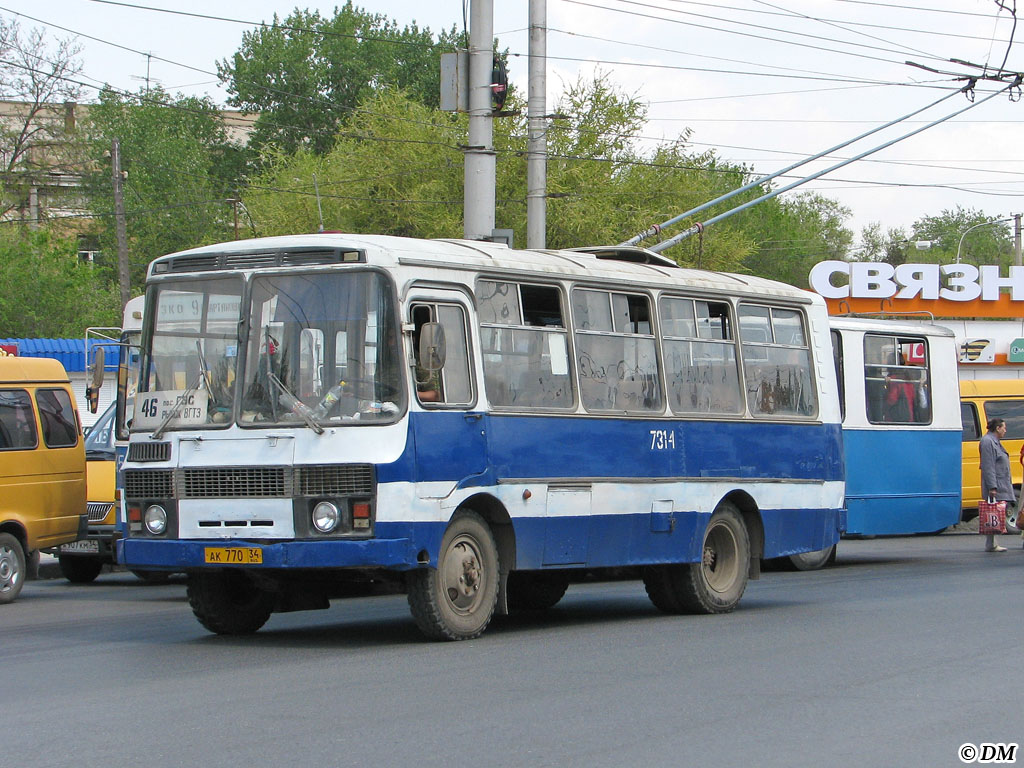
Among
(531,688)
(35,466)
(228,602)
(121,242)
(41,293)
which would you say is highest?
(121,242)

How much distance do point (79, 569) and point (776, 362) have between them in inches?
362

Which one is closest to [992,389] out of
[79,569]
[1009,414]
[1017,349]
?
[1009,414]

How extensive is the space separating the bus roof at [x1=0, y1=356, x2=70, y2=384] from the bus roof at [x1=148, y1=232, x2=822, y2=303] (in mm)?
5123

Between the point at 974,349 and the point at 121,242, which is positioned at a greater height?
the point at 121,242

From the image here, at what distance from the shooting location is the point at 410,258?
37.1 ft

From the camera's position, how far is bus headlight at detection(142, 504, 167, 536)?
37.6 ft

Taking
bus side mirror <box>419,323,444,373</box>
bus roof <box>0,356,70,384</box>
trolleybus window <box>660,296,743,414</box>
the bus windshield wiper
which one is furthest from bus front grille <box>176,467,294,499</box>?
bus roof <box>0,356,70,384</box>

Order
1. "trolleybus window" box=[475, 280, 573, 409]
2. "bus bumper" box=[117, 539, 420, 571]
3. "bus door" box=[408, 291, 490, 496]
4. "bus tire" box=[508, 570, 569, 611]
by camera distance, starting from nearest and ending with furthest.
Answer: "bus bumper" box=[117, 539, 420, 571], "bus door" box=[408, 291, 490, 496], "trolleybus window" box=[475, 280, 573, 409], "bus tire" box=[508, 570, 569, 611]

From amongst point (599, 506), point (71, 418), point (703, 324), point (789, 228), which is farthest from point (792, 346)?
point (789, 228)

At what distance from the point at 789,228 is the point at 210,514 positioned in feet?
310

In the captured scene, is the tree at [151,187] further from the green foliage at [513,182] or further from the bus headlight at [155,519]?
the bus headlight at [155,519]

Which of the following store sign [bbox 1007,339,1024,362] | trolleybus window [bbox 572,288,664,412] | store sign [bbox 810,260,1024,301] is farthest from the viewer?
store sign [bbox 1007,339,1024,362]

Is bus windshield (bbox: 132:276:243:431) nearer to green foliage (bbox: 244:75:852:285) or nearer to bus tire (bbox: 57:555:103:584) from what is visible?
bus tire (bbox: 57:555:103:584)

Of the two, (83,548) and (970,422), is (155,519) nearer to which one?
(83,548)
